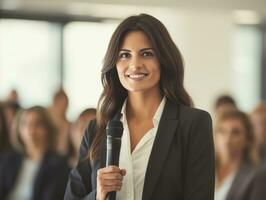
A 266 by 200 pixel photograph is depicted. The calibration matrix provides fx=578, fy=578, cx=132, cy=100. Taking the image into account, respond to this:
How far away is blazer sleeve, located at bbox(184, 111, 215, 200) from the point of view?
179cm

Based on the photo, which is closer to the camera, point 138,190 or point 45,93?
point 138,190

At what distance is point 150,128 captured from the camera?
190cm

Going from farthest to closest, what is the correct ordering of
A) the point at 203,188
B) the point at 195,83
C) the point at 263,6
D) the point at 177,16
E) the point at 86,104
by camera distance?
the point at 195,83, the point at 263,6, the point at 177,16, the point at 86,104, the point at 203,188

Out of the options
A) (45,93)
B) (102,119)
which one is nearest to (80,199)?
(102,119)

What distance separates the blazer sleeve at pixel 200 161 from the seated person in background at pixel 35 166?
781mm

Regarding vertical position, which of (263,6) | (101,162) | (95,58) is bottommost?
(101,162)

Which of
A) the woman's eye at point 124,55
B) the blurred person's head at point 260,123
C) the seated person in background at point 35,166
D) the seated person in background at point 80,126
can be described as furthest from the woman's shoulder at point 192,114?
the blurred person's head at point 260,123

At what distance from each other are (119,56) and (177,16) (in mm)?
946

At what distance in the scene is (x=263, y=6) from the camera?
11.8ft

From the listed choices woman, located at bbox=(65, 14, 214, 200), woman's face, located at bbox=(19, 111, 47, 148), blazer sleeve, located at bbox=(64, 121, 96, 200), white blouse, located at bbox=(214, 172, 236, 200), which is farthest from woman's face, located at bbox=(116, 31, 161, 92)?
woman's face, located at bbox=(19, 111, 47, 148)

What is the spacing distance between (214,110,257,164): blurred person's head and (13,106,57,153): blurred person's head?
2.86 ft

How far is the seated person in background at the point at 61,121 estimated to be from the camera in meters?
2.74

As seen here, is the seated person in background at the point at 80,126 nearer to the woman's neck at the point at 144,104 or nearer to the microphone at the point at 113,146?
the woman's neck at the point at 144,104

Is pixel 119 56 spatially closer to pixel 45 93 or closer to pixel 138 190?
pixel 138 190
